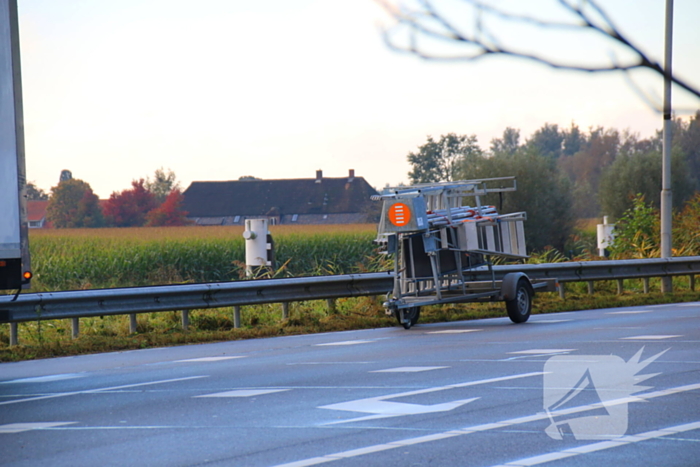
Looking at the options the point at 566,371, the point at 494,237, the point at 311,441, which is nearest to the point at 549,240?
the point at 494,237

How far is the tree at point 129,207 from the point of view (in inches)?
3403

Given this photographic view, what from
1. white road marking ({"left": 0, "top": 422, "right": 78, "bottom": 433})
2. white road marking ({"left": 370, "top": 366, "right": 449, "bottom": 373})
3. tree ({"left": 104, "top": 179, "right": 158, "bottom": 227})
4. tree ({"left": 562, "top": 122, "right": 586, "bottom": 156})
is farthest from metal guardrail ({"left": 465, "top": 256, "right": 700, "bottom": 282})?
tree ({"left": 562, "top": 122, "right": 586, "bottom": 156})

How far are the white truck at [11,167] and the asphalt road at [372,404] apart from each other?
48.1 inches

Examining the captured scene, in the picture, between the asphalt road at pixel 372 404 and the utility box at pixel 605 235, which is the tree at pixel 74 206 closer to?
the utility box at pixel 605 235

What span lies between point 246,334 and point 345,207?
75.4 metres

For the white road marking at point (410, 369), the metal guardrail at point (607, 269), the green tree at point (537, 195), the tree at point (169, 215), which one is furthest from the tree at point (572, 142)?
the white road marking at point (410, 369)

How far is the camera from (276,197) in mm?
90562

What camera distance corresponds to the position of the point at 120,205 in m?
86.4

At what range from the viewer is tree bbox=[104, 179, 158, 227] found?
284ft

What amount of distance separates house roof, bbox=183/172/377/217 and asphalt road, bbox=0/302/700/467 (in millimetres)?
76434

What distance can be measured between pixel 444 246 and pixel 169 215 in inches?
2926

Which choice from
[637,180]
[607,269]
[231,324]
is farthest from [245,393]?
[637,180]

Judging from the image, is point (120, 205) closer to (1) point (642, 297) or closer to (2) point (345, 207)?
(2) point (345, 207)

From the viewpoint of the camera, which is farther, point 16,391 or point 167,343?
point 167,343
